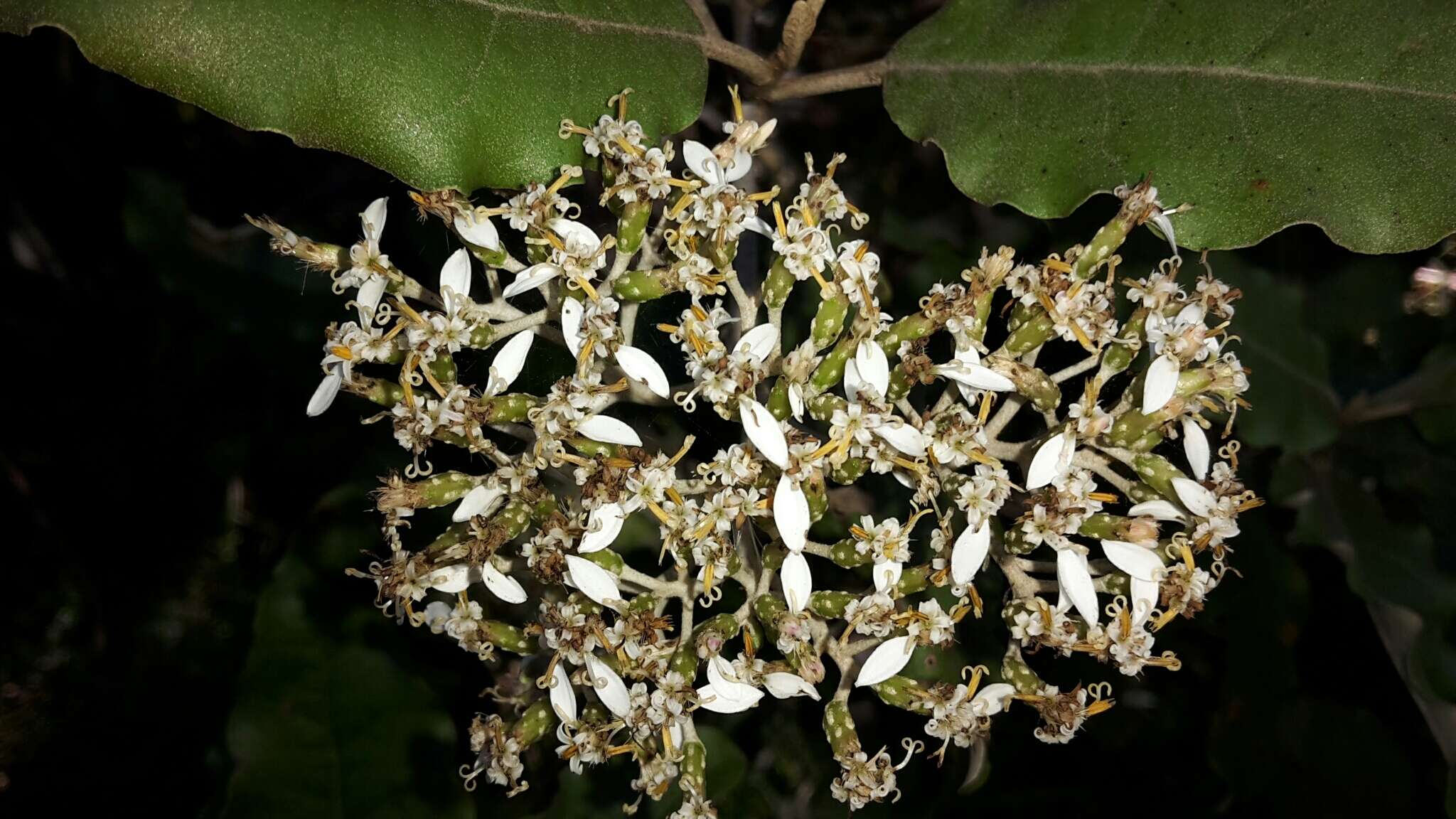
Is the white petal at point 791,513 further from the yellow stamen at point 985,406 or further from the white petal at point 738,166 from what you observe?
the white petal at point 738,166

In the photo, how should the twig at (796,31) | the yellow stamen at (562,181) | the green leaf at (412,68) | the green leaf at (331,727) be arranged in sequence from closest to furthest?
the green leaf at (412,68) → the yellow stamen at (562,181) → the twig at (796,31) → the green leaf at (331,727)

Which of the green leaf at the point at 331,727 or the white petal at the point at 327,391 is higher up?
the white petal at the point at 327,391

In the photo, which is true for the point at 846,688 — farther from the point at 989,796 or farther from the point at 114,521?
the point at 114,521

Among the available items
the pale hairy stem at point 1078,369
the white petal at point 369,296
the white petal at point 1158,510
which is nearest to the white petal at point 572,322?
the white petal at point 369,296

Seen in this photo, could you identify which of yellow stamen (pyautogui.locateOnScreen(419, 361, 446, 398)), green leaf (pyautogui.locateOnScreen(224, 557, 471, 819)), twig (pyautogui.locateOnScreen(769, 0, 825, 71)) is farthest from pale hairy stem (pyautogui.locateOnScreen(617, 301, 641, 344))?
green leaf (pyautogui.locateOnScreen(224, 557, 471, 819))

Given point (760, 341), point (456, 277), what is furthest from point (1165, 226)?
point (456, 277)
